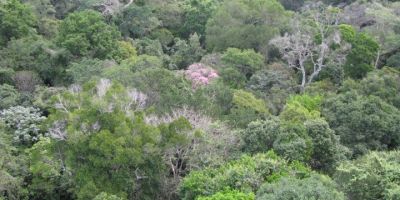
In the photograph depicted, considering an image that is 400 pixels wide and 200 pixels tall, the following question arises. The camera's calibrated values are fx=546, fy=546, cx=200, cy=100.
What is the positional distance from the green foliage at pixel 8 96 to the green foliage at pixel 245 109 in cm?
1014

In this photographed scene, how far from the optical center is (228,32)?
3375cm

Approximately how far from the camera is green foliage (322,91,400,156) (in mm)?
23234

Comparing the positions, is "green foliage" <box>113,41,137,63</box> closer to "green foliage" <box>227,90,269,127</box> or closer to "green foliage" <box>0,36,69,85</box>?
"green foliage" <box>0,36,69,85</box>

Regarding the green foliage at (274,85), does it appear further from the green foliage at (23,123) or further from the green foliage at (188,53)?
the green foliage at (23,123)

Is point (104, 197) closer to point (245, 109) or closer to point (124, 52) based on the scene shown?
point (245, 109)

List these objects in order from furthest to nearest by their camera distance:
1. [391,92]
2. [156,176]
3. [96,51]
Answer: [96,51], [391,92], [156,176]

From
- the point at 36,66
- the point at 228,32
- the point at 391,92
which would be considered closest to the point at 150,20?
the point at 228,32

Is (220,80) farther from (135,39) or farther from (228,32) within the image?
(135,39)

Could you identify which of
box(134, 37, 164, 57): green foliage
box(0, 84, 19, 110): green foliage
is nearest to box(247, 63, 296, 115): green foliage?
box(134, 37, 164, 57): green foliage

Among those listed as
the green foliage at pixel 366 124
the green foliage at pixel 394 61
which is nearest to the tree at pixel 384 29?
the green foliage at pixel 394 61

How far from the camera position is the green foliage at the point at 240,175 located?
1744cm

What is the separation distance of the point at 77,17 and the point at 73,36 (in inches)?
43.4

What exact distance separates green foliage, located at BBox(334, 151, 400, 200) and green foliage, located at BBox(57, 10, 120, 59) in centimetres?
1699

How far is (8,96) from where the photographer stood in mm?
Answer: 25891
